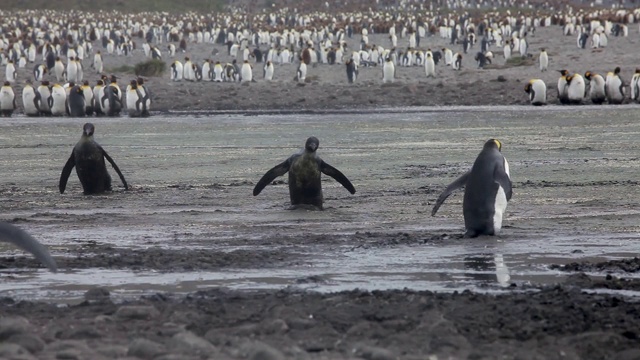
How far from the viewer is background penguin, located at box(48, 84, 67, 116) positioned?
29917 millimetres

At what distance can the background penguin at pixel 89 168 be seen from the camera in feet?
42.8

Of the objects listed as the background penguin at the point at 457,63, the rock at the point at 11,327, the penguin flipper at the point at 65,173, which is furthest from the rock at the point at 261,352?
the background penguin at the point at 457,63

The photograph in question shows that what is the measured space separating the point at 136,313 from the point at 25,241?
49.5 inches

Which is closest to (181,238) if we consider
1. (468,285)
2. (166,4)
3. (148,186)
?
(468,285)

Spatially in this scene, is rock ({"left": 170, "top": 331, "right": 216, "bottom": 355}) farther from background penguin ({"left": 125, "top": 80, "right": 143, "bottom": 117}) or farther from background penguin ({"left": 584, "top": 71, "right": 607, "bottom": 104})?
background penguin ({"left": 584, "top": 71, "right": 607, "bottom": 104})

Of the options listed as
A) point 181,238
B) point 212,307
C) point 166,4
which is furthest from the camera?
point 166,4

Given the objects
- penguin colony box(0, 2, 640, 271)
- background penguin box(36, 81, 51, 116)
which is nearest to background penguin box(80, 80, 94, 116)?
penguin colony box(0, 2, 640, 271)

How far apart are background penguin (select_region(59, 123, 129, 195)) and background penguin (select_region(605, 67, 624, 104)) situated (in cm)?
1848

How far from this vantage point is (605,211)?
1080cm

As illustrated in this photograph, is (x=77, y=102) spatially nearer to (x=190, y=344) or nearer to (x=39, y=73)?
(x=39, y=73)

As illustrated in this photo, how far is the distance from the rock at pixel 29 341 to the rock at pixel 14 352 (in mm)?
47

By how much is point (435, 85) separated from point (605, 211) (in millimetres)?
23888

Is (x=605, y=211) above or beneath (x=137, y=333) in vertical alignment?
beneath

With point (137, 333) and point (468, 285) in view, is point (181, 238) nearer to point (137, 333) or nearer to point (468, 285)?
point (468, 285)
